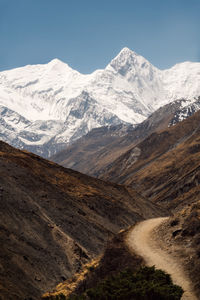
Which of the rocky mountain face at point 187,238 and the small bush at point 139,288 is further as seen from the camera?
A: the rocky mountain face at point 187,238

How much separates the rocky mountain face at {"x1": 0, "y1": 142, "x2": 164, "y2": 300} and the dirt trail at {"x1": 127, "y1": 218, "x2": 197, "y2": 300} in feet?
28.4

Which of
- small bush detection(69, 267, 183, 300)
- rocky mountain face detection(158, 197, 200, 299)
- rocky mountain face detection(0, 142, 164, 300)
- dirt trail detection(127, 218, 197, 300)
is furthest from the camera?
rocky mountain face detection(0, 142, 164, 300)

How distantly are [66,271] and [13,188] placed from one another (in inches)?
654

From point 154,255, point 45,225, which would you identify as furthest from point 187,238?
point 45,225

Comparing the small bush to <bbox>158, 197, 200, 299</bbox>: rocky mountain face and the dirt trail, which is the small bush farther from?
<bbox>158, 197, 200, 299</bbox>: rocky mountain face

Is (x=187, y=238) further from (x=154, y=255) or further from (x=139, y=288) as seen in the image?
(x=139, y=288)

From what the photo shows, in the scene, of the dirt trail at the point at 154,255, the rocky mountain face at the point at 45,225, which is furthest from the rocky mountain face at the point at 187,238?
the rocky mountain face at the point at 45,225

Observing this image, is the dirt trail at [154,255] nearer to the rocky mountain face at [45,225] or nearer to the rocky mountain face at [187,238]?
the rocky mountain face at [187,238]

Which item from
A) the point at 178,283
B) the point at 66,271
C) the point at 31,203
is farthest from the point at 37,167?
the point at 178,283

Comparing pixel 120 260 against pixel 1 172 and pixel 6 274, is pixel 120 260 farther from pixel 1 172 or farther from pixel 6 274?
pixel 1 172

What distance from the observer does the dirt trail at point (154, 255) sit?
2628 centimetres

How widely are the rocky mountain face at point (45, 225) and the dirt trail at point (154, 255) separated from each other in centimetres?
864

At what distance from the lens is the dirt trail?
26.3 meters

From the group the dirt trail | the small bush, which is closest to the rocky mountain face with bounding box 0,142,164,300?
the small bush
